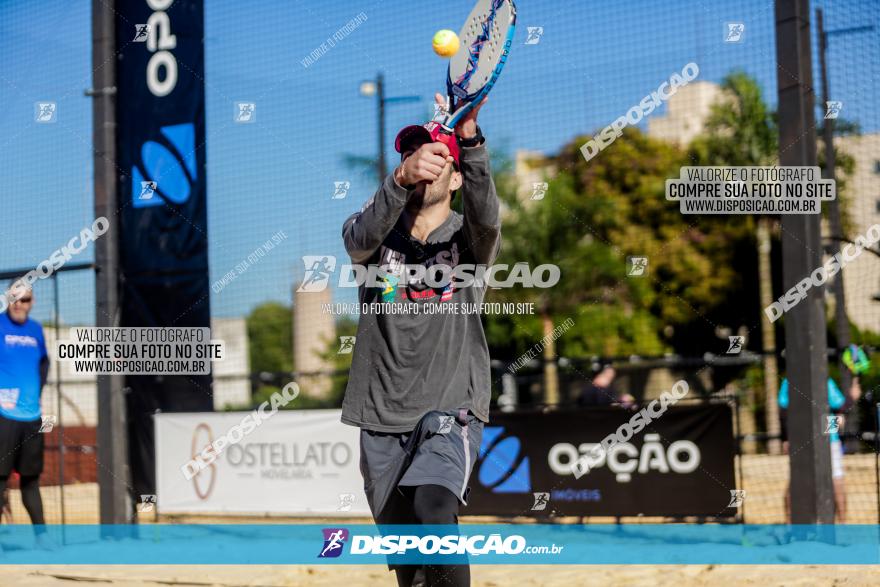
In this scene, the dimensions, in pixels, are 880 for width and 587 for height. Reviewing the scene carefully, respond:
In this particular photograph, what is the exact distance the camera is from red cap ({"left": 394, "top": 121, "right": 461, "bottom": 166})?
3568mm

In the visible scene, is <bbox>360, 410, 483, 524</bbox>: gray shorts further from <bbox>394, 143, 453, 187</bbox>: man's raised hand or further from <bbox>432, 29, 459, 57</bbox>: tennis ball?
<bbox>432, 29, 459, 57</bbox>: tennis ball

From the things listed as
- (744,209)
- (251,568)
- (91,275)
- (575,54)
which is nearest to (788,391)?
(744,209)

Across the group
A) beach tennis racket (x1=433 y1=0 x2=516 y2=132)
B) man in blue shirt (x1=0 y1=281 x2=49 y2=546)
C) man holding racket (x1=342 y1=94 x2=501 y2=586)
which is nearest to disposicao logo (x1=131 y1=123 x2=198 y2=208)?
man in blue shirt (x1=0 y1=281 x2=49 y2=546)

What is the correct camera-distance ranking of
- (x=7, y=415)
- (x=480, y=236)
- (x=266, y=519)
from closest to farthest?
(x=480, y=236)
(x=7, y=415)
(x=266, y=519)

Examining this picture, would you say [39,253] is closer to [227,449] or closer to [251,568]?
[227,449]

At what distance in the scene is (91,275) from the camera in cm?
834

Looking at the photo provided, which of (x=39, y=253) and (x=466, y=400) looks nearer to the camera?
(x=466, y=400)

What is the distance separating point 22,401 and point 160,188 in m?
2.04

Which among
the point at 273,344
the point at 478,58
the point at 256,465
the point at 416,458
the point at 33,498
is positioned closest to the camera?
the point at 416,458

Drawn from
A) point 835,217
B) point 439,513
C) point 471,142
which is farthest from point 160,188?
point 835,217

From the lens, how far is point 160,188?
8297 millimetres

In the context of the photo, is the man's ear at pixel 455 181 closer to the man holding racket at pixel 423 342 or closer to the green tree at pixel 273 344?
the man holding racket at pixel 423 342

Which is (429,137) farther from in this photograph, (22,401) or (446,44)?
(22,401)

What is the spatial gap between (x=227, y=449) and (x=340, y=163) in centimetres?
275
